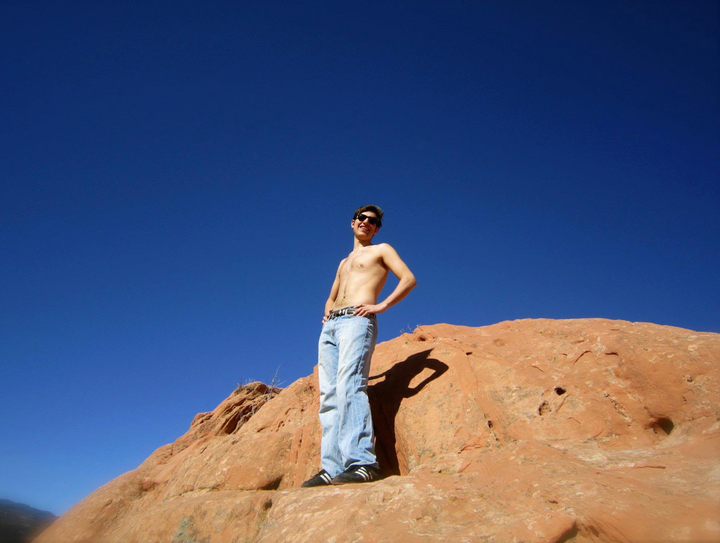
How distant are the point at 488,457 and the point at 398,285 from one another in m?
1.71

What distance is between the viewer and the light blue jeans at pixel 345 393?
11.5 ft

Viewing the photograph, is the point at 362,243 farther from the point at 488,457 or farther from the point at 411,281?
the point at 488,457

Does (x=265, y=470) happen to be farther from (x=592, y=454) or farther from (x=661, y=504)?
(x=661, y=504)

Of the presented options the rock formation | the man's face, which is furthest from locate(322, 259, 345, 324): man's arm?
the rock formation

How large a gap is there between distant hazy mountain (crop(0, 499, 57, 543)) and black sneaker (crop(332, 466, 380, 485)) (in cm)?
298

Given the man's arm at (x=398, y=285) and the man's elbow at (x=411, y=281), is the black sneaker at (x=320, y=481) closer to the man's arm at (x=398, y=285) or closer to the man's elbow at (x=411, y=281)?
the man's arm at (x=398, y=285)

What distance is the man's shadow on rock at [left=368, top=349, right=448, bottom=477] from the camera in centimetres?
405

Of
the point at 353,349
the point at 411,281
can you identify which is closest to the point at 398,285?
the point at 411,281

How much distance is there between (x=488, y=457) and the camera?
3047 mm

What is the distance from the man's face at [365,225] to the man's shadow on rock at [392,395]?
1.38m

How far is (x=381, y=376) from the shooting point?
4.79m

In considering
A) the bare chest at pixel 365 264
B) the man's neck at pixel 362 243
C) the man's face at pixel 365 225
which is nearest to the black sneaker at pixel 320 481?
the bare chest at pixel 365 264

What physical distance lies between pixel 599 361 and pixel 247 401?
4185mm

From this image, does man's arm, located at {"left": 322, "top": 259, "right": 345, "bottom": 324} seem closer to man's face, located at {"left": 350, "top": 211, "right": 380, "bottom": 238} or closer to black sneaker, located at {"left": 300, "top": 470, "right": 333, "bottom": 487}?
man's face, located at {"left": 350, "top": 211, "right": 380, "bottom": 238}
